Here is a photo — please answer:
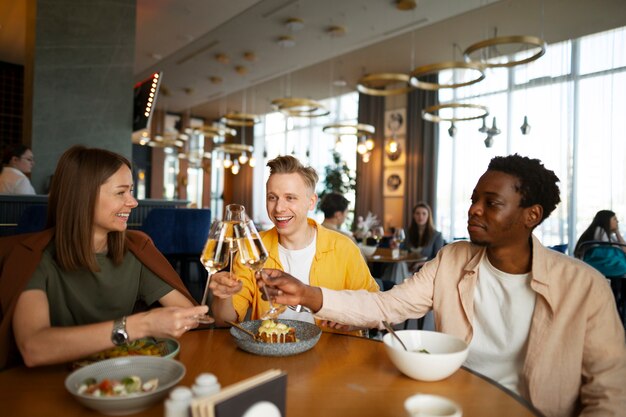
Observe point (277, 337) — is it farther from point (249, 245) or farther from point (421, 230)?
point (421, 230)

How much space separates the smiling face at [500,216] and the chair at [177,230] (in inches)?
133

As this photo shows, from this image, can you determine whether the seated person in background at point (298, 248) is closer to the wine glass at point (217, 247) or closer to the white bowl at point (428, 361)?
the wine glass at point (217, 247)

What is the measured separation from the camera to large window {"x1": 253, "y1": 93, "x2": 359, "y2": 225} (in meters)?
12.2

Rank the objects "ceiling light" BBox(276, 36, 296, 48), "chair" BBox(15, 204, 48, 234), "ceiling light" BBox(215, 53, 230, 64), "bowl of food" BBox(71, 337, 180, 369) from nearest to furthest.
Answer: "bowl of food" BBox(71, 337, 180, 369), "chair" BBox(15, 204, 48, 234), "ceiling light" BBox(276, 36, 296, 48), "ceiling light" BBox(215, 53, 230, 64)

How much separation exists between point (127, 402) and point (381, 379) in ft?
2.10

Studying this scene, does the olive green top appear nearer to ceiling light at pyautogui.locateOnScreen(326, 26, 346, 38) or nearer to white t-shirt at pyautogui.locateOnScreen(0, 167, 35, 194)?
white t-shirt at pyautogui.locateOnScreen(0, 167, 35, 194)

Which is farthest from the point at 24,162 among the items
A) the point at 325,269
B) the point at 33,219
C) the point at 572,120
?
the point at 572,120

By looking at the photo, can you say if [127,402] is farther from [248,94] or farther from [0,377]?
[248,94]

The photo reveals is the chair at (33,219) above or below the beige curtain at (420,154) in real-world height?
below

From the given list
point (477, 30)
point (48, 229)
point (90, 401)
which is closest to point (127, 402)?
point (90, 401)

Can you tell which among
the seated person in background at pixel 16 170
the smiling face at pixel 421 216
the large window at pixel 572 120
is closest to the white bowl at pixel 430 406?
the seated person in background at pixel 16 170

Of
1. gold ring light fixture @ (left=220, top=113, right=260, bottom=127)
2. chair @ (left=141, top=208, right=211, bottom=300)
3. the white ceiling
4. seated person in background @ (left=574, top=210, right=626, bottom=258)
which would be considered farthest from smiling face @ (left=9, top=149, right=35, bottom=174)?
seated person in background @ (left=574, top=210, right=626, bottom=258)

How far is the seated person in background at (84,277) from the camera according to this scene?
124 cm

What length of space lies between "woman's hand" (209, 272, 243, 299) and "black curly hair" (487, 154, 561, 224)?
979mm
